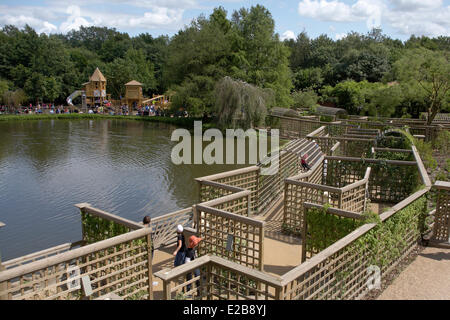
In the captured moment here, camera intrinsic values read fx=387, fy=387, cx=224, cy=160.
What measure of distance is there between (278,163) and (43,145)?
18.4 metres

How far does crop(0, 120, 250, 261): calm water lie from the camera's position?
11682 millimetres

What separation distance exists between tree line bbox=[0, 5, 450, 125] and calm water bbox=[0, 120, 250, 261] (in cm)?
819

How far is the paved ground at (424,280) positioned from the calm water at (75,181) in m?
8.08

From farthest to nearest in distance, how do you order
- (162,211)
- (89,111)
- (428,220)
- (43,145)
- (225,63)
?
(89,111)
(225,63)
(43,145)
(162,211)
(428,220)

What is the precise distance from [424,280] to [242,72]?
27618 mm

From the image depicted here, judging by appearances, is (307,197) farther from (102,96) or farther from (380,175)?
(102,96)

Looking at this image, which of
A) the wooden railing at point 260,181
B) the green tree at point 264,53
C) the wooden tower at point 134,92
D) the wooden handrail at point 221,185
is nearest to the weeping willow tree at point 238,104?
the green tree at point 264,53

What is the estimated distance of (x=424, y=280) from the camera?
6684mm

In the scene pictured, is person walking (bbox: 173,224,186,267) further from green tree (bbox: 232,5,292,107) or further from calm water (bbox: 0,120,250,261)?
green tree (bbox: 232,5,292,107)

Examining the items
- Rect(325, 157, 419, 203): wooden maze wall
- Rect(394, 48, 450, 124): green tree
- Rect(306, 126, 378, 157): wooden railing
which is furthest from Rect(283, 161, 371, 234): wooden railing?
Rect(394, 48, 450, 124): green tree

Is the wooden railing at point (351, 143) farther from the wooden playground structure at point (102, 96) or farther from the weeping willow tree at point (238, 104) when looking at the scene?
the wooden playground structure at point (102, 96)
